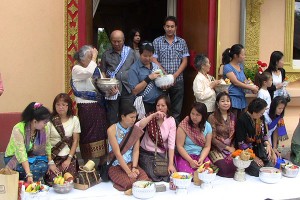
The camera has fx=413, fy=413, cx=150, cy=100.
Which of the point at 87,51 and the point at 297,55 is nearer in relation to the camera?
the point at 87,51

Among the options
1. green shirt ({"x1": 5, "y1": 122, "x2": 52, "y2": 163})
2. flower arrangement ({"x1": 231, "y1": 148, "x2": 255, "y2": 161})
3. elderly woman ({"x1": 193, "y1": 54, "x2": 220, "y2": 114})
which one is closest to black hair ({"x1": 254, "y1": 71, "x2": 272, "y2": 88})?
elderly woman ({"x1": 193, "y1": 54, "x2": 220, "y2": 114})

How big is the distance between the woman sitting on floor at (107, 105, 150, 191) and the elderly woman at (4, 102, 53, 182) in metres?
0.60

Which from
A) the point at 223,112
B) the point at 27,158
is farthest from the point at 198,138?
the point at 27,158

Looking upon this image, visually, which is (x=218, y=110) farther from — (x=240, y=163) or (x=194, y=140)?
(x=240, y=163)

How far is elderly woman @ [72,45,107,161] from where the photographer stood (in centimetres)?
434

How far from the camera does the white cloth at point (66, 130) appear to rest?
13.8 feet

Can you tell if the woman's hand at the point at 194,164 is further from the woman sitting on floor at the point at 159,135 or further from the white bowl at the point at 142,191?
the white bowl at the point at 142,191

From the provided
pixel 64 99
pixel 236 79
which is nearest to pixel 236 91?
pixel 236 79

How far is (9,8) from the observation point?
4980mm

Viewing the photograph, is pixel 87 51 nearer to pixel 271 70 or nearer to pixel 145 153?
pixel 145 153

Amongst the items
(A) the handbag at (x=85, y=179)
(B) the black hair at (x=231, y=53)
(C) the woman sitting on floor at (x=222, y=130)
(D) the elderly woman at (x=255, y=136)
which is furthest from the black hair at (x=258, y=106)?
(A) the handbag at (x=85, y=179)

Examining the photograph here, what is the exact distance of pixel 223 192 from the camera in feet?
13.4

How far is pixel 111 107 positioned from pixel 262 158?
184 centimetres

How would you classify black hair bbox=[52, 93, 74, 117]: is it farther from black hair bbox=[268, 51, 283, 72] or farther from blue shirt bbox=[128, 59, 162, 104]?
black hair bbox=[268, 51, 283, 72]
